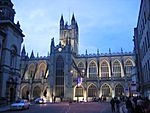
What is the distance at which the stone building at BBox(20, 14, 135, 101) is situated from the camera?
65812 millimetres

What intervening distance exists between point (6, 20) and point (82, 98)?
129 feet

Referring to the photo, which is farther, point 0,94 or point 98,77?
point 98,77

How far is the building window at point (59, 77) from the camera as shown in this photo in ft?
216

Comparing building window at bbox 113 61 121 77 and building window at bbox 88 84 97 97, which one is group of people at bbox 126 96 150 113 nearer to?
building window at bbox 88 84 97 97

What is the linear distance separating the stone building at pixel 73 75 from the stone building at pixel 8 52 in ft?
91.7

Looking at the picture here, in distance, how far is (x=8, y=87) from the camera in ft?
109

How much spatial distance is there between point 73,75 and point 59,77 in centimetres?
447

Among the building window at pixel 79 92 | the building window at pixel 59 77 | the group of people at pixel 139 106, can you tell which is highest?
the building window at pixel 59 77

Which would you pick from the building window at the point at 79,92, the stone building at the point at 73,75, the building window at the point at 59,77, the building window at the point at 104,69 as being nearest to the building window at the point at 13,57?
the stone building at the point at 73,75

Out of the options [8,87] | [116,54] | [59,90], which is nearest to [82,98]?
[59,90]

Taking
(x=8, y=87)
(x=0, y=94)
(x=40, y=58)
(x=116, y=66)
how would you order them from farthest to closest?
(x=40, y=58)
(x=116, y=66)
(x=8, y=87)
(x=0, y=94)

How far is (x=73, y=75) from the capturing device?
6819 centimetres

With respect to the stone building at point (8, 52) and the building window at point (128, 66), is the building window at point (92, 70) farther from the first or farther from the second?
the stone building at point (8, 52)

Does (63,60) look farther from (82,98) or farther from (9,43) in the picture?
(9,43)
